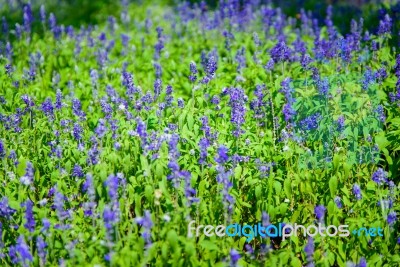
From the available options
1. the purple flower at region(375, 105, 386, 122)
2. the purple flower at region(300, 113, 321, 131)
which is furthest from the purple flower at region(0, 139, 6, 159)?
the purple flower at region(375, 105, 386, 122)

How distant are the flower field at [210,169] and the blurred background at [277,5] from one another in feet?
7.59

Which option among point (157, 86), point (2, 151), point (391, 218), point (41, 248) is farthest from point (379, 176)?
point (2, 151)

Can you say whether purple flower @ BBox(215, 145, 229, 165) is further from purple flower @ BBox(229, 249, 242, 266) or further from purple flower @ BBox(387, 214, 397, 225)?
purple flower @ BBox(387, 214, 397, 225)

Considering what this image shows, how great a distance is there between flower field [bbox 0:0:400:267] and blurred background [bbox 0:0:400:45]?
2.31 meters

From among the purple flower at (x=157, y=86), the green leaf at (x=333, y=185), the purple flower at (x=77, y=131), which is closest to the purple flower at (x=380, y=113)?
the green leaf at (x=333, y=185)

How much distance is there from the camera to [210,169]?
4266 mm

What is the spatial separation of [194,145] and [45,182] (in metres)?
1.32

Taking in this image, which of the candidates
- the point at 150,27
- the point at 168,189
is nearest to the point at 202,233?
the point at 168,189

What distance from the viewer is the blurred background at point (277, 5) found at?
27.3 feet

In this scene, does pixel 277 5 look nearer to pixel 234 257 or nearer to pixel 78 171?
pixel 78 171

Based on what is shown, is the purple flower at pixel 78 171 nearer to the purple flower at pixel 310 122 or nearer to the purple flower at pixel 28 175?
the purple flower at pixel 28 175

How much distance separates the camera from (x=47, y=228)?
142 inches

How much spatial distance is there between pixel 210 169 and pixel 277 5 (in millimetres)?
7488

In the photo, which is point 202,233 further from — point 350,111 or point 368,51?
point 368,51
